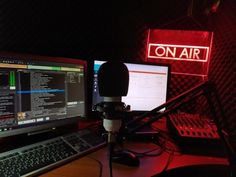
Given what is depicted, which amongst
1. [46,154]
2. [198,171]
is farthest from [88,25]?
[198,171]

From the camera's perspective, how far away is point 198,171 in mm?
922

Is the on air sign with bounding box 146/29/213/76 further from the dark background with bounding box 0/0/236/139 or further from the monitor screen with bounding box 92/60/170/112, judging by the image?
the monitor screen with bounding box 92/60/170/112

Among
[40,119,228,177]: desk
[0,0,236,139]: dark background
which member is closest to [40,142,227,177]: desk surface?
[40,119,228,177]: desk

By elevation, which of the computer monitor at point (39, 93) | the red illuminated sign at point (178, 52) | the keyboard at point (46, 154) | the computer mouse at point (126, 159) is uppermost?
the red illuminated sign at point (178, 52)

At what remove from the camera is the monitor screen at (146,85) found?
1390 mm

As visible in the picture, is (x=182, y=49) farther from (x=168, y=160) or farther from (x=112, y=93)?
(x=112, y=93)

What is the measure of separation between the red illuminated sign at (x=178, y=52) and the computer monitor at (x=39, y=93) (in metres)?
0.54

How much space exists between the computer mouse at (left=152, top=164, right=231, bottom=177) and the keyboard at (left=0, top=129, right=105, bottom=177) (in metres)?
0.32

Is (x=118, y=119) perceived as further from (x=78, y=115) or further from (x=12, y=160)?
(x=78, y=115)

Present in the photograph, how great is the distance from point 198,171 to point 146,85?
0.61 m

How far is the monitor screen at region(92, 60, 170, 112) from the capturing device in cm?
139

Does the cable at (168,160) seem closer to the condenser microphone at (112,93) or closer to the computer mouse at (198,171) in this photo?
the computer mouse at (198,171)

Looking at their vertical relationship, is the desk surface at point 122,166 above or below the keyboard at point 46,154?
below

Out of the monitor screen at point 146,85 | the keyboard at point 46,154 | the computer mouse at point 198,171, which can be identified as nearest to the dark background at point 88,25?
the monitor screen at point 146,85
